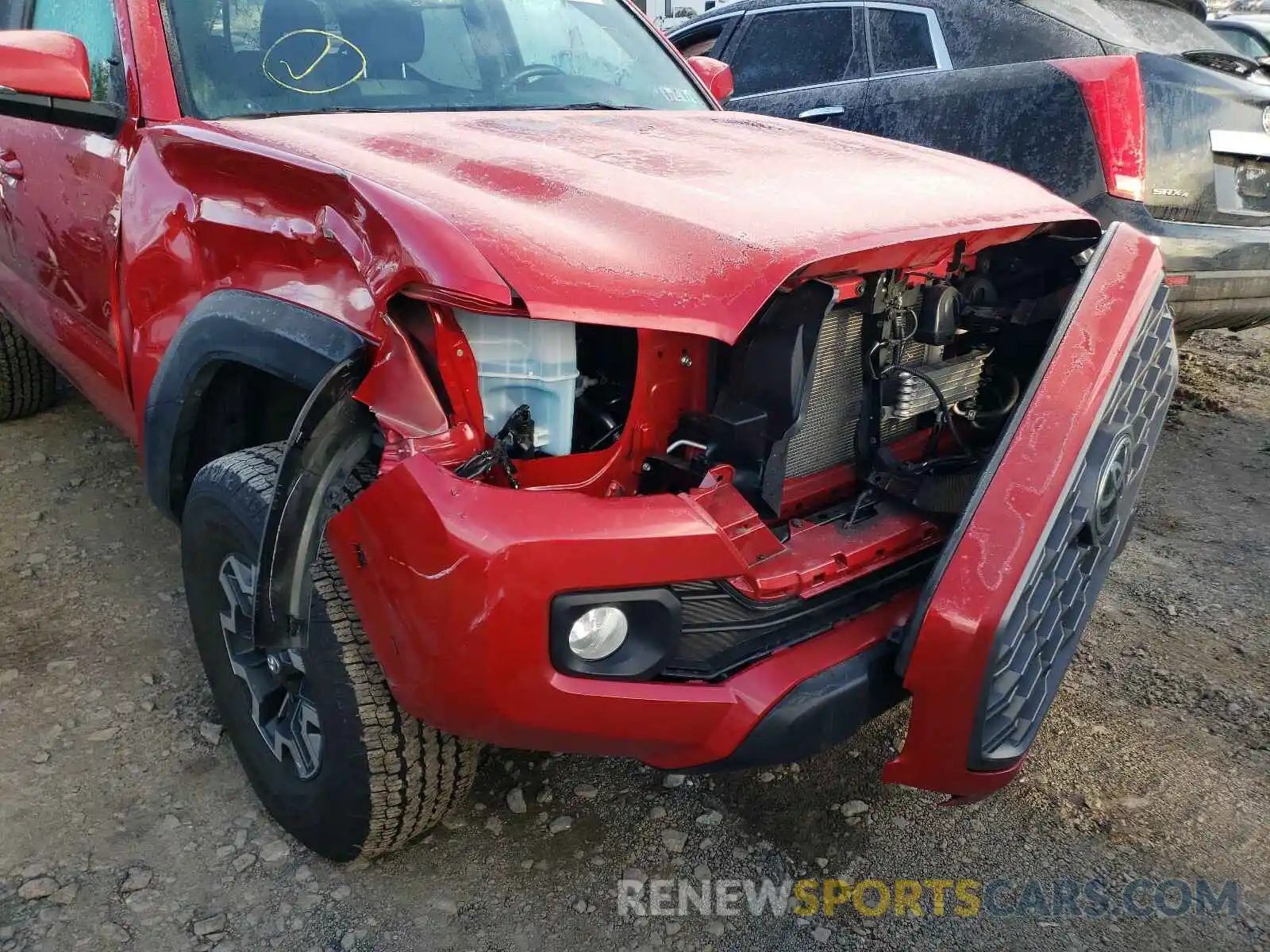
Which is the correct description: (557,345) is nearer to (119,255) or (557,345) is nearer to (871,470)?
(871,470)

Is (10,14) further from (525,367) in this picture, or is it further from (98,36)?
(525,367)

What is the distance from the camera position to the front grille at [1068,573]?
1767 mm

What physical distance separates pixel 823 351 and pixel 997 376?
682 millimetres

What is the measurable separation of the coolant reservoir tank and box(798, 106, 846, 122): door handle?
311 cm

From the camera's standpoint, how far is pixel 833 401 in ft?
6.69

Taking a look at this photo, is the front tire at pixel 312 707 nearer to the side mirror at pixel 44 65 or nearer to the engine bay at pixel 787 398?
the engine bay at pixel 787 398

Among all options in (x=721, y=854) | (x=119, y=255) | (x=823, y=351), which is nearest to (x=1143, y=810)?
(x=721, y=854)

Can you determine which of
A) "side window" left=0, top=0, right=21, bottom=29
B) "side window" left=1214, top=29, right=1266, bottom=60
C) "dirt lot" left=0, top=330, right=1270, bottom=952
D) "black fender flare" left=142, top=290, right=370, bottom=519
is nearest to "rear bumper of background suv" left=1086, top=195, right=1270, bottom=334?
"dirt lot" left=0, top=330, right=1270, bottom=952

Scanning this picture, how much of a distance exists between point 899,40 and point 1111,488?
3.06 metres

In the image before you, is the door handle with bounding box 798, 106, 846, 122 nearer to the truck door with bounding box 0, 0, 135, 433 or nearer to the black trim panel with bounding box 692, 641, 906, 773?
the truck door with bounding box 0, 0, 135, 433

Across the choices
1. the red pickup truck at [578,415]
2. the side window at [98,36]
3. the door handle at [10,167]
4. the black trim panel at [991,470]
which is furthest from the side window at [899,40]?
the door handle at [10,167]

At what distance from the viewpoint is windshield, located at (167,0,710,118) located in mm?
2469

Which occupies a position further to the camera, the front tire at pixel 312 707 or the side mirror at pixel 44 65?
the side mirror at pixel 44 65

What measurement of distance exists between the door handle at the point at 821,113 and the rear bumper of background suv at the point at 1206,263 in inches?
51.0
